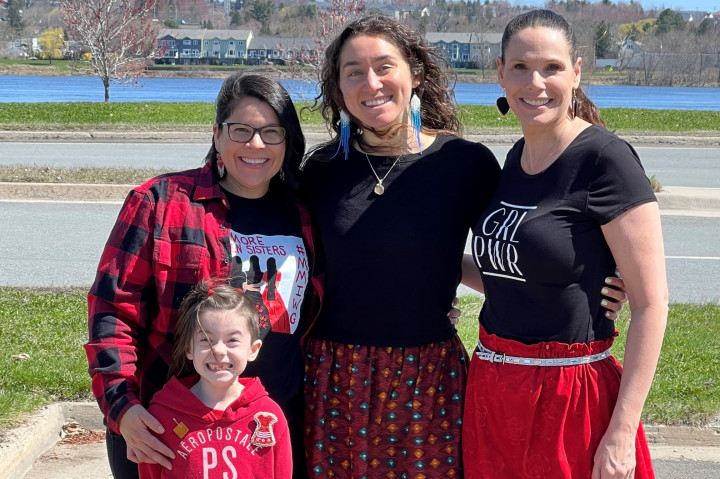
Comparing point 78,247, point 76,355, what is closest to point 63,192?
point 78,247

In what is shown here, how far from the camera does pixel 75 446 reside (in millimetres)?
4367

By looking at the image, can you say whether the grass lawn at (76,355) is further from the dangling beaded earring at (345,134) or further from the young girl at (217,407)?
the dangling beaded earring at (345,134)

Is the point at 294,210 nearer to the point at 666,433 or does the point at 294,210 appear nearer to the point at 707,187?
the point at 666,433

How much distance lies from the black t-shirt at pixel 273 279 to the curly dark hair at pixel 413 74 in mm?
457

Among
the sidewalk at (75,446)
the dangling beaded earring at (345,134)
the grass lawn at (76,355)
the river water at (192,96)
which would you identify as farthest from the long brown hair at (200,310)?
the river water at (192,96)

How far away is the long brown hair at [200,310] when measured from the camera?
2572mm

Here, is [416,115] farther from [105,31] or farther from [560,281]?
[105,31]

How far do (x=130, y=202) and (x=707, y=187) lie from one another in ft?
37.3

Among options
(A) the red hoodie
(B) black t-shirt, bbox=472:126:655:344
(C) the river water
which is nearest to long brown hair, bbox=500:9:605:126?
(B) black t-shirt, bbox=472:126:655:344

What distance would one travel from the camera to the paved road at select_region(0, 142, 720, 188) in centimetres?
1371

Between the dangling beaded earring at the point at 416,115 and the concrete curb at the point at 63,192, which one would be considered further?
the concrete curb at the point at 63,192

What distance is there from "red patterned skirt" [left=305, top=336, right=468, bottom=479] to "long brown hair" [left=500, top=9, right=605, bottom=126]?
894 mm

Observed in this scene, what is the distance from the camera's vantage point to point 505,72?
8.87 feet

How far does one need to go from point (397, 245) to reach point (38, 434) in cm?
229
